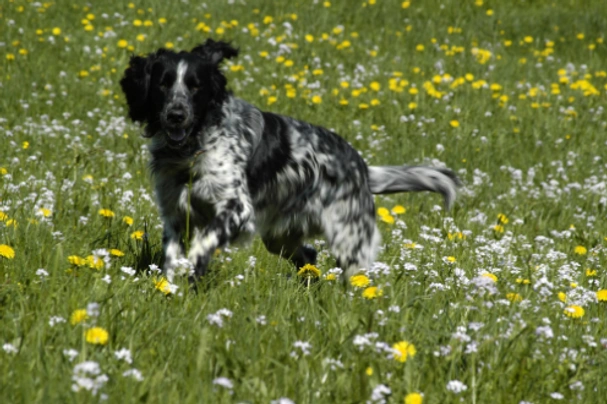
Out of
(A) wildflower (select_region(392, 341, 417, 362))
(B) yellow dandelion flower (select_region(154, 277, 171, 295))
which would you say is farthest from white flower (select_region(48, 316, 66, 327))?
(A) wildflower (select_region(392, 341, 417, 362))

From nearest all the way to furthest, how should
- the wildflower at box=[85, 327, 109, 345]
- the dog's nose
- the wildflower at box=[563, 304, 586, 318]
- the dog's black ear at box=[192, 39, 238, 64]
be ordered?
the wildflower at box=[85, 327, 109, 345], the wildflower at box=[563, 304, 586, 318], the dog's nose, the dog's black ear at box=[192, 39, 238, 64]

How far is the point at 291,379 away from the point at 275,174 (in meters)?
2.58

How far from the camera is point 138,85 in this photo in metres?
4.98

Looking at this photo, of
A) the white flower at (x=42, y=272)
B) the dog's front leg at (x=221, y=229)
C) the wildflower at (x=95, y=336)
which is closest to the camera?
the wildflower at (x=95, y=336)

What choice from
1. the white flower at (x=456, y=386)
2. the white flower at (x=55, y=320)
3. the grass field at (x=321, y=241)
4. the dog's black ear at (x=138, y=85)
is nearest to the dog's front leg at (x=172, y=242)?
the grass field at (x=321, y=241)

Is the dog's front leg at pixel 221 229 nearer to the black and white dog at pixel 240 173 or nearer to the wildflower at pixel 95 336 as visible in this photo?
the black and white dog at pixel 240 173

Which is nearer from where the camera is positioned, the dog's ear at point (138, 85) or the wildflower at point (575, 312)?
the wildflower at point (575, 312)

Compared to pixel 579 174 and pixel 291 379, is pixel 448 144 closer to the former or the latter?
pixel 579 174

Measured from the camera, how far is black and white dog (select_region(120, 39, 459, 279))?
4711 millimetres

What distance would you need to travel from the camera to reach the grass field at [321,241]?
2.72 metres

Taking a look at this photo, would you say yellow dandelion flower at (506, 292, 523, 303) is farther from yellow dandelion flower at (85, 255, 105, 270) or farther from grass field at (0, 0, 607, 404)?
yellow dandelion flower at (85, 255, 105, 270)

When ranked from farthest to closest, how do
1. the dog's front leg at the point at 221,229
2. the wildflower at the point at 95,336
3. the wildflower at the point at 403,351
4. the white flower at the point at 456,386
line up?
1. the dog's front leg at the point at 221,229
2. the wildflower at the point at 403,351
3. the wildflower at the point at 95,336
4. the white flower at the point at 456,386

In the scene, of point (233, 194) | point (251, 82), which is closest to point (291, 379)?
point (233, 194)

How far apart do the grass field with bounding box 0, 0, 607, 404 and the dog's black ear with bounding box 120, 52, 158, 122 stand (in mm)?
508
